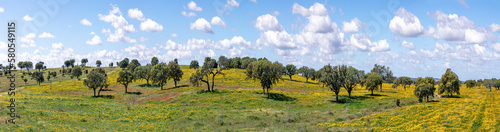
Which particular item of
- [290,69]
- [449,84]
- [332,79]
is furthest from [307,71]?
[332,79]

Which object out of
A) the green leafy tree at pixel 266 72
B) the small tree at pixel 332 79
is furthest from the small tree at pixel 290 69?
the small tree at pixel 332 79

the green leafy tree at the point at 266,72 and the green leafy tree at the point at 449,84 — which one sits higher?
the green leafy tree at the point at 266,72

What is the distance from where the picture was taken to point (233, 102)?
59406 mm

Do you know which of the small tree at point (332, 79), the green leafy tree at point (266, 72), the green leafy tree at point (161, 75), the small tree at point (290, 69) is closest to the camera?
the small tree at point (332, 79)

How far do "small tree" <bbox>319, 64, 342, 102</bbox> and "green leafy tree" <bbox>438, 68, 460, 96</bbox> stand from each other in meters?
39.5

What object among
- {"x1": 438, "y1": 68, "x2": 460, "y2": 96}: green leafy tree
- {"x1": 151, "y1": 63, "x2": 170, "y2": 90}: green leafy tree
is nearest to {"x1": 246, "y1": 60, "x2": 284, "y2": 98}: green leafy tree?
{"x1": 151, "y1": 63, "x2": 170, "y2": 90}: green leafy tree

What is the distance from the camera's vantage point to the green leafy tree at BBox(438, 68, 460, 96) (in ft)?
263

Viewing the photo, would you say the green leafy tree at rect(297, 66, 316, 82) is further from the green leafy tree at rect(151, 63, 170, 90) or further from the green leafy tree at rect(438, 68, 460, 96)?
the green leafy tree at rect(151, 63, 170, 90)

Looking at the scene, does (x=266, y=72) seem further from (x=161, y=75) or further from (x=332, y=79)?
(x=161, y=75)

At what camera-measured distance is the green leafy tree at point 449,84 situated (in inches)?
3157

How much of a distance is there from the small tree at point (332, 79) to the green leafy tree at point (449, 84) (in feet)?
130

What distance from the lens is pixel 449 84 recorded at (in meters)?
79.4

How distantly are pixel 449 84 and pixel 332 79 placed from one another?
1662 inches

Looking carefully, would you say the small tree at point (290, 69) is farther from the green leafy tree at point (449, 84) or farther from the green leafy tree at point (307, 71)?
the green leafy tree at point (449, 84)
